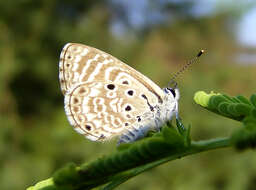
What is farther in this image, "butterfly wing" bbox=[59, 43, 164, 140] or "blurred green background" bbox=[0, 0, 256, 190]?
"blurred green background" bbox=[0, 0, 256, 190]

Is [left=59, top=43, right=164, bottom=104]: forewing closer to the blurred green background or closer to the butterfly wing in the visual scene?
the butterfly wing

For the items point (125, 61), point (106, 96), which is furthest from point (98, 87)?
point (125, 61)

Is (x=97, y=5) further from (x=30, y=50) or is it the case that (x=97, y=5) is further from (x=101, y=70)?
(x=101, y=70)

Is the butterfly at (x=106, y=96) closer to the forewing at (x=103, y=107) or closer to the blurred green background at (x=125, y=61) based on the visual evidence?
the forewing at (x=103, y=107)

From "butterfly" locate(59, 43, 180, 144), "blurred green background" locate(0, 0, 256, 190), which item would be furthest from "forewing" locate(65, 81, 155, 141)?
"blurred green background" locate(0, 0, 256, 190)

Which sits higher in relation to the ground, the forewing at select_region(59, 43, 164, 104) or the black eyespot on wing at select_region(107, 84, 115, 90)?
the forewing at select_region(59, 43, 164, 104)

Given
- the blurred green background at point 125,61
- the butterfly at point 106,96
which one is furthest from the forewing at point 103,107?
the blurred green background at point 125,61
